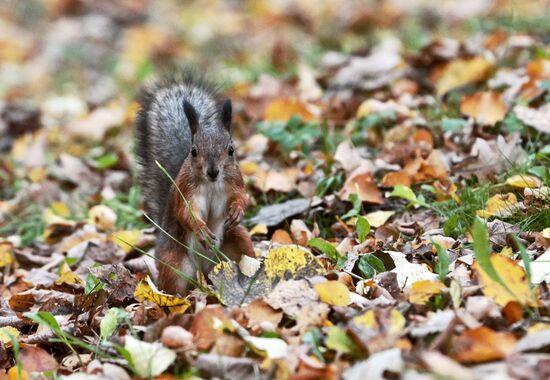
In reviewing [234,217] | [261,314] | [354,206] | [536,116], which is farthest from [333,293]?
[536,116]

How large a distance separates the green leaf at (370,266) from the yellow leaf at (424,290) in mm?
431

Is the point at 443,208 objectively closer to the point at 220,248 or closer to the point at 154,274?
the point at 220,248

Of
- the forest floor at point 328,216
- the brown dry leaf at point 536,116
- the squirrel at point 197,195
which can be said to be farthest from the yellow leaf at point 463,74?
the squirrel at point 197,195

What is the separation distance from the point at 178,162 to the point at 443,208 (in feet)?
4.01

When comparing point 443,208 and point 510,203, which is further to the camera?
point 443,208

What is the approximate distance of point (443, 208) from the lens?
4000 millimetres

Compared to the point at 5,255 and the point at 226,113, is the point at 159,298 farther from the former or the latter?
the point at 5,255

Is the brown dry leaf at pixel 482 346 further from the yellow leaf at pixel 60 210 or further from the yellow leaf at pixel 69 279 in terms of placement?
the yellow leaf at pixel 60 210

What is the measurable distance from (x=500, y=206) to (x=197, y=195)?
129cm

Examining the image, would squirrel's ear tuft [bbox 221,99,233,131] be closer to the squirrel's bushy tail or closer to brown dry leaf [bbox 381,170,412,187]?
the squirrel's bushy tail

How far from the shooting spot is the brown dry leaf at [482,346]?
2463 millimetres

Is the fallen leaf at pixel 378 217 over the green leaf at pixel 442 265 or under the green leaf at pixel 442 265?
under

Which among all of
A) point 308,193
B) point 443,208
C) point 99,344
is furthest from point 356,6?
point 99,344

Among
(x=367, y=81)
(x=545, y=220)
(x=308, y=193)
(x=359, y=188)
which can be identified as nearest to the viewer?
(x=545, y=220)
